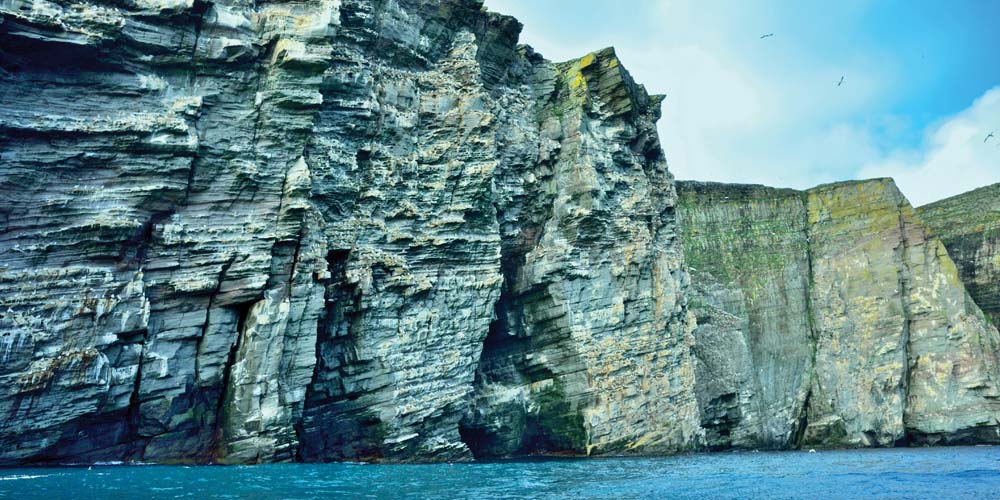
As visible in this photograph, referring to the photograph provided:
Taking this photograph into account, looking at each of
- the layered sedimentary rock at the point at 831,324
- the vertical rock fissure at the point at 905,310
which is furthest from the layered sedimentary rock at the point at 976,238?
the layered sedimentary rock at the point at 831,324

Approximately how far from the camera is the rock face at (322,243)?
25.4 m

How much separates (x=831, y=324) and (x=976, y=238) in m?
15.7

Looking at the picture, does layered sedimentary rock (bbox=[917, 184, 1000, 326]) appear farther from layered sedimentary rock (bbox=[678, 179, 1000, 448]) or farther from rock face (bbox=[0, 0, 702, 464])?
rock face (bbox=[0, 0, 702, 464])

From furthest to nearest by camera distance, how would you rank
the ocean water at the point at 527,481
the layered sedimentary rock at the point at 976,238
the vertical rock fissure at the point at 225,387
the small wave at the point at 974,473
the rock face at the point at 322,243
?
1. the layered sedimentary rock at the point at 976,238
2. the small wave at the point at 974,473
3. the vertical rock fissure at the point at 225,387
4. the rock face at the point at 322,243
5. the ocean water at the point at 527,481

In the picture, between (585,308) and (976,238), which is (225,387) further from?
(976,238)

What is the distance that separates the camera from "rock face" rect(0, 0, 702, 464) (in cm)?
2538

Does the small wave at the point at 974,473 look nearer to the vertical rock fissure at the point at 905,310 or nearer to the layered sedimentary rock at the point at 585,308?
the layered sedimentary rock at the point at 585,308

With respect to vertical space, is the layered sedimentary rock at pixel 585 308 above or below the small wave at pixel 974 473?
above

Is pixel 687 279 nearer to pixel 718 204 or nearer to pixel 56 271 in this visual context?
pixel 718 204

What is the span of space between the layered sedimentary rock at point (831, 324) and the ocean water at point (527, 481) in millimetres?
18205

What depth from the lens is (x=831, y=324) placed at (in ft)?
196

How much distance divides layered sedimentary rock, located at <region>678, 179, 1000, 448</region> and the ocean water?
18.2m

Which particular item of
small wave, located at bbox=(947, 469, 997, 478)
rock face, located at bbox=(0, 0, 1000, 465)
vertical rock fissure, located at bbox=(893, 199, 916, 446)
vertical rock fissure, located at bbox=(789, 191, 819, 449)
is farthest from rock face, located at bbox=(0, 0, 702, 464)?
vertical rock fissure, located at bbox=(893, 199, 916, 446)

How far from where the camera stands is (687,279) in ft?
161
